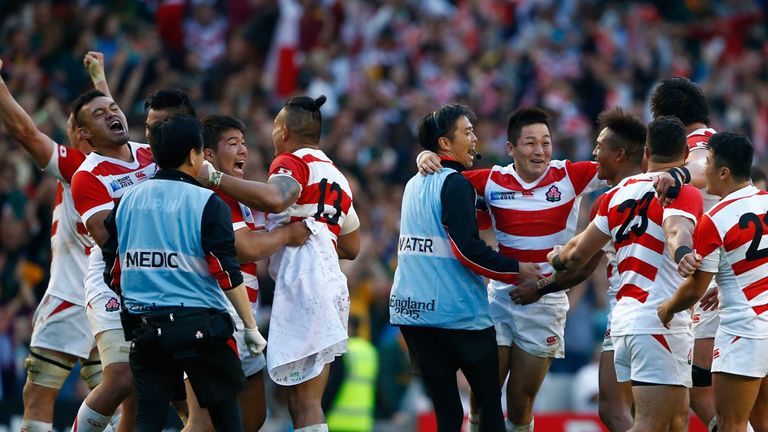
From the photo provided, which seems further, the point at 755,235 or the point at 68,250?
the point at 68,250

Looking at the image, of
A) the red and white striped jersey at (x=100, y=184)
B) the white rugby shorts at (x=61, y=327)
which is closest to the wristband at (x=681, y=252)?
the red and white striped jersey at (x=100, y=184)

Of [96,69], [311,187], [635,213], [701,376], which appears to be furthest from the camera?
[96,69]

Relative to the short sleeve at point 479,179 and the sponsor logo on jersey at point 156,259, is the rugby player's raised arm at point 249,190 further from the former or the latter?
the short sleeve at point 479,179

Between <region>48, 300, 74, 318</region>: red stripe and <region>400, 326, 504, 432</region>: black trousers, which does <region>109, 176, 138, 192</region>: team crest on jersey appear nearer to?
<region>48, 300, 74, 318</region>: red stripe

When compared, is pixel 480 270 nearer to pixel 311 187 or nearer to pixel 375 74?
pixel 311 187

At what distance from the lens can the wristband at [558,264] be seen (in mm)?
8472

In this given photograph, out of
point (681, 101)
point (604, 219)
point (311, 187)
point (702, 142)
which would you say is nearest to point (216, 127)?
point (311, 187)

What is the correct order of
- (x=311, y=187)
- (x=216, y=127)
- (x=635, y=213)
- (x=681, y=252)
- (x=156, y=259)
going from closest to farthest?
(x=156, y=259) < (x=681, y=252) < (x=635, y=213) < (x=311, y=187) < (x=216, y=127)

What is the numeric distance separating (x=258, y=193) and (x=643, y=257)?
9.09 ft

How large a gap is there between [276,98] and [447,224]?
38.1 feet

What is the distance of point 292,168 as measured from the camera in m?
8.52

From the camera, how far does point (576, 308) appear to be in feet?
56.5

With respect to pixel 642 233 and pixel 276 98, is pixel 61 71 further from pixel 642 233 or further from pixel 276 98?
pixel 642 233

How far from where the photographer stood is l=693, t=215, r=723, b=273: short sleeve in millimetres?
7887
